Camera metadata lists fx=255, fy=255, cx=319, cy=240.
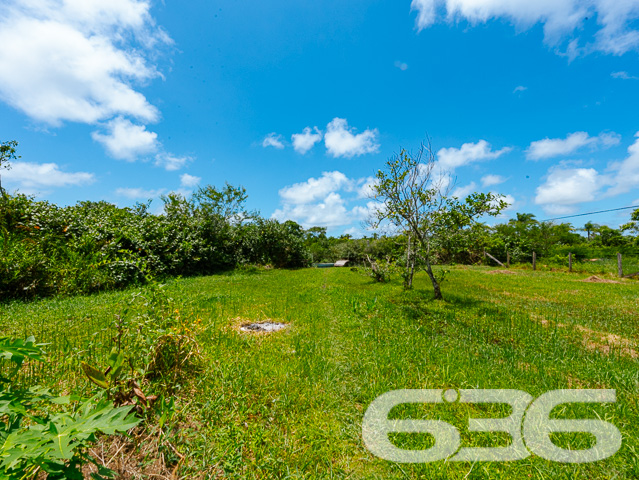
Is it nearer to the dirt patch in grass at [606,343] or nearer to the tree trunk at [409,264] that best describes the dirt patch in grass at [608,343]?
the dirt patch in grass at [606,343]

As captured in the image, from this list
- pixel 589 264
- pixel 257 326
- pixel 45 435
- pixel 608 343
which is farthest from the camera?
pixel 589 264

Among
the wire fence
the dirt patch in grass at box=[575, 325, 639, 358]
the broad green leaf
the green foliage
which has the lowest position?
the dirt patch in grass at box=[575, 325, 639, 358]

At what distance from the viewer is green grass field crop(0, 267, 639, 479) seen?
202 centimetres

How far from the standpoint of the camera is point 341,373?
3.51 meters

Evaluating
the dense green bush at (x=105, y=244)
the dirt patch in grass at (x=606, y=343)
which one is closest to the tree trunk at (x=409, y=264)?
the dirt patch in grass at (x=606, y=343)

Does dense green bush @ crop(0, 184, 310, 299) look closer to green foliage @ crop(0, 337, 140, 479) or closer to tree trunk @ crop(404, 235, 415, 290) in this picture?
green foliage @ crop(0, 337, 140, 479)

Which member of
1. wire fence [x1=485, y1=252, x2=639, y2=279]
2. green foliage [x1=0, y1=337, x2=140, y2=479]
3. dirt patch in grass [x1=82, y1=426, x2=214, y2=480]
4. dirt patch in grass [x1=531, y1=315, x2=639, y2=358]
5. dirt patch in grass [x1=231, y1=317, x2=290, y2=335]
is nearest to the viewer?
green foliage [x1=0, y1=337, x2=140, y2=479]

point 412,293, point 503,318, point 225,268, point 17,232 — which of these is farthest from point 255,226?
point 503,318

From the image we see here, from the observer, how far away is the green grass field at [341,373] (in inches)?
79.7

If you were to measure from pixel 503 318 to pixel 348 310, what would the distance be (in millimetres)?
3798

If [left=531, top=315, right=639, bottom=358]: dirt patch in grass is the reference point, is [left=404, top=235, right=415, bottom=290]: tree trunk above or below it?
above

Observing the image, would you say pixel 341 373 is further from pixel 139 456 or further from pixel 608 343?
pixel 608 343

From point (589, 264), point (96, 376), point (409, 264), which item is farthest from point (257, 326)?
point (589, 264)

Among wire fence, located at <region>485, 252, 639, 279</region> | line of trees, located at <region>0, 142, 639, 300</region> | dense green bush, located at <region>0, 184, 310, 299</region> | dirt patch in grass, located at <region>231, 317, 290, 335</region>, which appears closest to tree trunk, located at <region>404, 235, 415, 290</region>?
line of trees, located at <region>0, 142, 639, 300</region>
